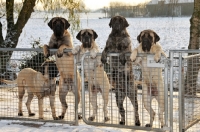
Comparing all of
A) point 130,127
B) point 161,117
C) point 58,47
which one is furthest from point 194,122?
point 58,47

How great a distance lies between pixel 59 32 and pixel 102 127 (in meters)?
1.80

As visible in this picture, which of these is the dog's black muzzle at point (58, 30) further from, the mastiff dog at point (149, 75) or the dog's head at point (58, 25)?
the mastiff dog at point (149, 75)

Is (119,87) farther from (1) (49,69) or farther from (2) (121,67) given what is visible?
(1) (49,69)

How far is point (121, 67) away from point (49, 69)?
3.96 ft

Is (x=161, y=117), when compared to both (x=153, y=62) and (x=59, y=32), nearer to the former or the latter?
(x=153, y=62)

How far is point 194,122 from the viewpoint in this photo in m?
5.66

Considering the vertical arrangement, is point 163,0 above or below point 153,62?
Result: above

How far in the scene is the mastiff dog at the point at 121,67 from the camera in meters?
5.72

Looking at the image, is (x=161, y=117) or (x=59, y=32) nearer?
(x=161, y=117)

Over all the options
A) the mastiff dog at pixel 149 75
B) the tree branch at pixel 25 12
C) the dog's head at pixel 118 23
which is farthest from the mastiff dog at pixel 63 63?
the tree branch at pixel 25 12

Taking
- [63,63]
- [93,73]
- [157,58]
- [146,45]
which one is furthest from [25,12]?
[157,58]

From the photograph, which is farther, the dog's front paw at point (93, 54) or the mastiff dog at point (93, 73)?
the mastiff dog at point (93, 73)

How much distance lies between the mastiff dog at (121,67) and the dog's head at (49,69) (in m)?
0.95

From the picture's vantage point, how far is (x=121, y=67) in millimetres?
5793
